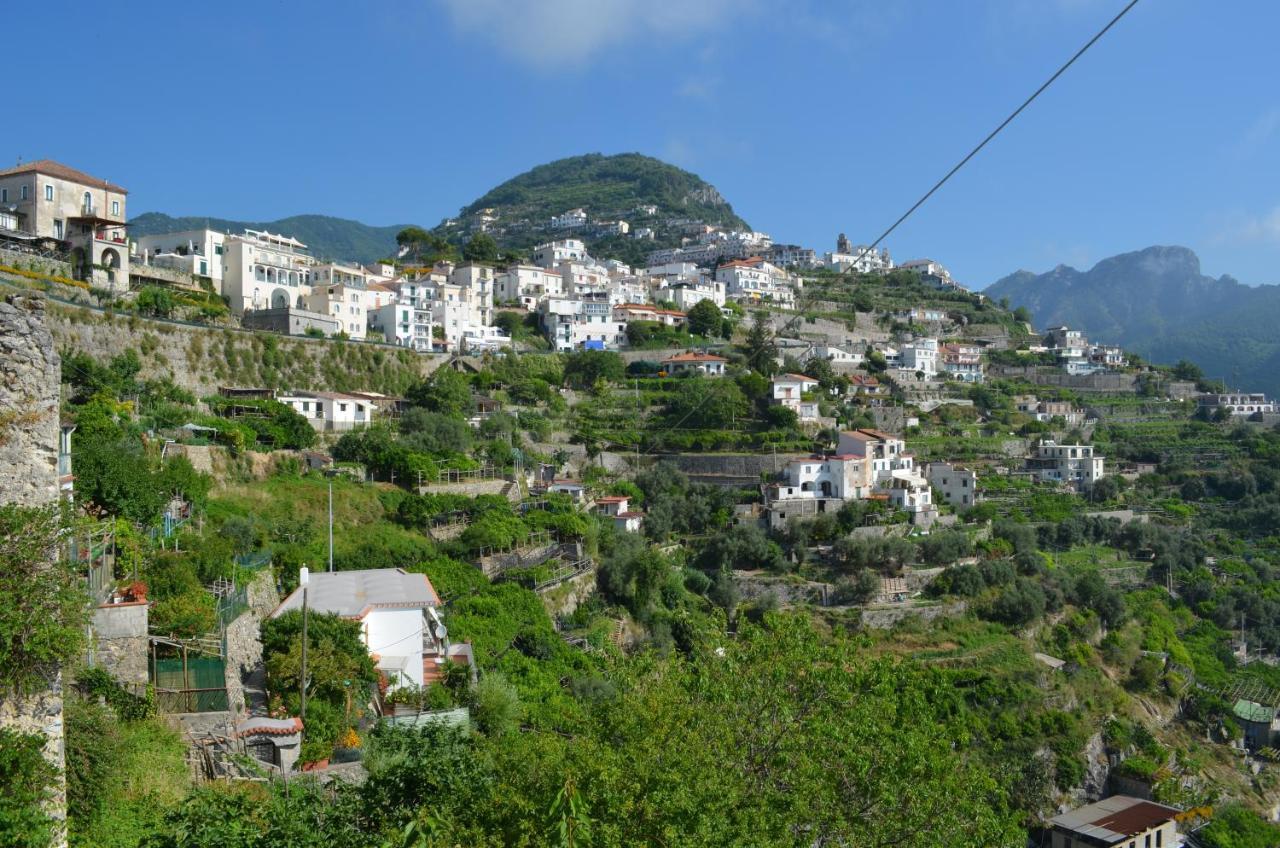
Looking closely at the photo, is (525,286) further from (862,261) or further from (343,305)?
(862,261)

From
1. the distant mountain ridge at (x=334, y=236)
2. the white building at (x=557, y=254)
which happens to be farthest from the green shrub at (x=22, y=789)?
the distant mountain ridge at (x=334, y=236)

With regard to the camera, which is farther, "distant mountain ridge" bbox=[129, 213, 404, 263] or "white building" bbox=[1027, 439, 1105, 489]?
"distant mountain ridge" bbox=[129, 213, 404, 263]

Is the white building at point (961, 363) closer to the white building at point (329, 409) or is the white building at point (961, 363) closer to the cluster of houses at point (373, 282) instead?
the cluster of houses at point (373, 282)

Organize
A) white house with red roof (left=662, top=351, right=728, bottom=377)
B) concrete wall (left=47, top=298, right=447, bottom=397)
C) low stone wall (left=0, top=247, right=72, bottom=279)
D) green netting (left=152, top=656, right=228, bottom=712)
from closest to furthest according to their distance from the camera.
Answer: green netting (left=152, top=656, right=228, bottom=712), concrete wall (left=47, top=298, right=447, bottom=397), low stone wall (left=0, top=247, right=72, bottom=279), white house with red roof (left=662, top=351, right=728, bottom=377)

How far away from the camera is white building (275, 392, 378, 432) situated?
87.9 ft

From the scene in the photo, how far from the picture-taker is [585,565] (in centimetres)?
2500

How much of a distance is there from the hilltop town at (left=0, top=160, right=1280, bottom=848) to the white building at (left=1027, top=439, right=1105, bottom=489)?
175mm

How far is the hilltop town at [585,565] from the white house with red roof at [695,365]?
24 centimetres

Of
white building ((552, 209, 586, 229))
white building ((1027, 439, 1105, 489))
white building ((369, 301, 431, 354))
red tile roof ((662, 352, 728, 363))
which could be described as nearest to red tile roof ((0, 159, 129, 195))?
white building ((369, 301, 431, 354))

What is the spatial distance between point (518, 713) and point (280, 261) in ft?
100

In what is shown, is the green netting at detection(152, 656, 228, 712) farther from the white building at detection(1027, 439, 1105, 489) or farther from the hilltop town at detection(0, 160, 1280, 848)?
the white building at detection(1027, 439, 1105, 489)

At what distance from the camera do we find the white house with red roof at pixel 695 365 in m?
44.4

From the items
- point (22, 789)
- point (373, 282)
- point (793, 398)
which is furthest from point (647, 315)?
point (22, 789)

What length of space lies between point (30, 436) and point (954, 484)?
121 feet
